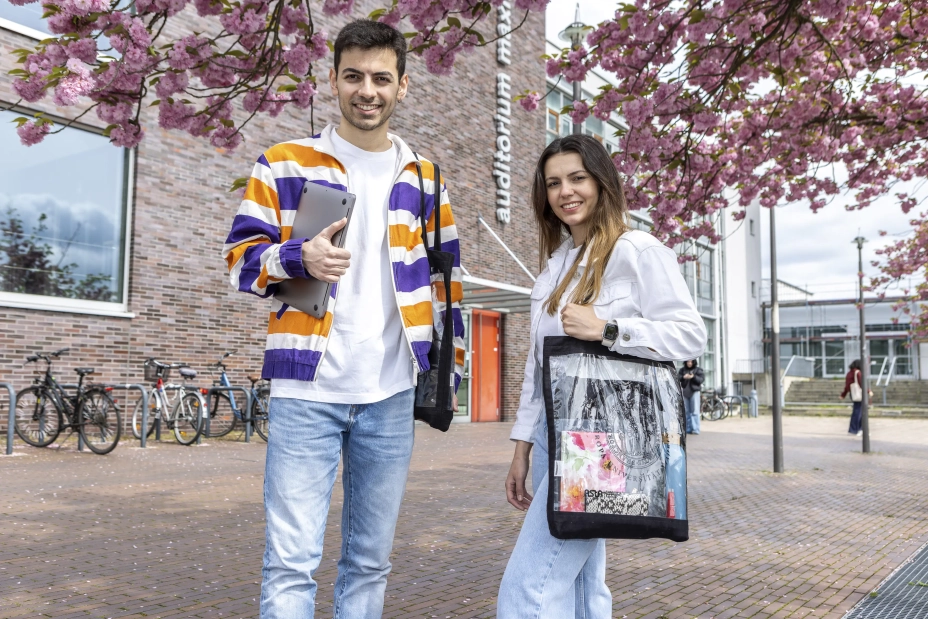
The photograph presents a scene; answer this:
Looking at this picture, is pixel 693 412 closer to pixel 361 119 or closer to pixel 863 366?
pixel 863 366

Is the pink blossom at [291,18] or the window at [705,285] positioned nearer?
the pink blossom at [291,18]

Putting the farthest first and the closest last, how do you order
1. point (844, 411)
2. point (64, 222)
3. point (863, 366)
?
1. point (844, 411)
2. point (863, 366)
3. point (64, 222)

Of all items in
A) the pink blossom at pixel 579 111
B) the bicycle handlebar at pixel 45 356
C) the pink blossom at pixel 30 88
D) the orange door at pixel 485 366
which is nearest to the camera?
the pink blossom at pixel 30 88

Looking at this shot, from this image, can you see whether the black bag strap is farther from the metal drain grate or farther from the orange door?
the orange door

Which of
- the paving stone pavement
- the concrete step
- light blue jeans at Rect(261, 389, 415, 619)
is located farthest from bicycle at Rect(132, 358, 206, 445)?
the concrete step

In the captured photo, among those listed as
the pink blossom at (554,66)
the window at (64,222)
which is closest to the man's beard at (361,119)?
the pink blossom at (554,66)

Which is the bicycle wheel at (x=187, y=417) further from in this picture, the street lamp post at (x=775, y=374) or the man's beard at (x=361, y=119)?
the man's beard at (x=361, y=119)

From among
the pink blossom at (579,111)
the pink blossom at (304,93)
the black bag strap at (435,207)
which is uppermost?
the pink blossom at (579,111)

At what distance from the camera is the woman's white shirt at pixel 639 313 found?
2.22 m

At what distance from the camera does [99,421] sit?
10.4 meters

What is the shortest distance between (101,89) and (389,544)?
306 centimetres

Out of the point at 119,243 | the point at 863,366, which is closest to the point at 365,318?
the point at 119,243

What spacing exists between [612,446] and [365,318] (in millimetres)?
782

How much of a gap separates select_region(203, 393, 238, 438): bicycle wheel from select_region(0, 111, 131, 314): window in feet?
6.46
